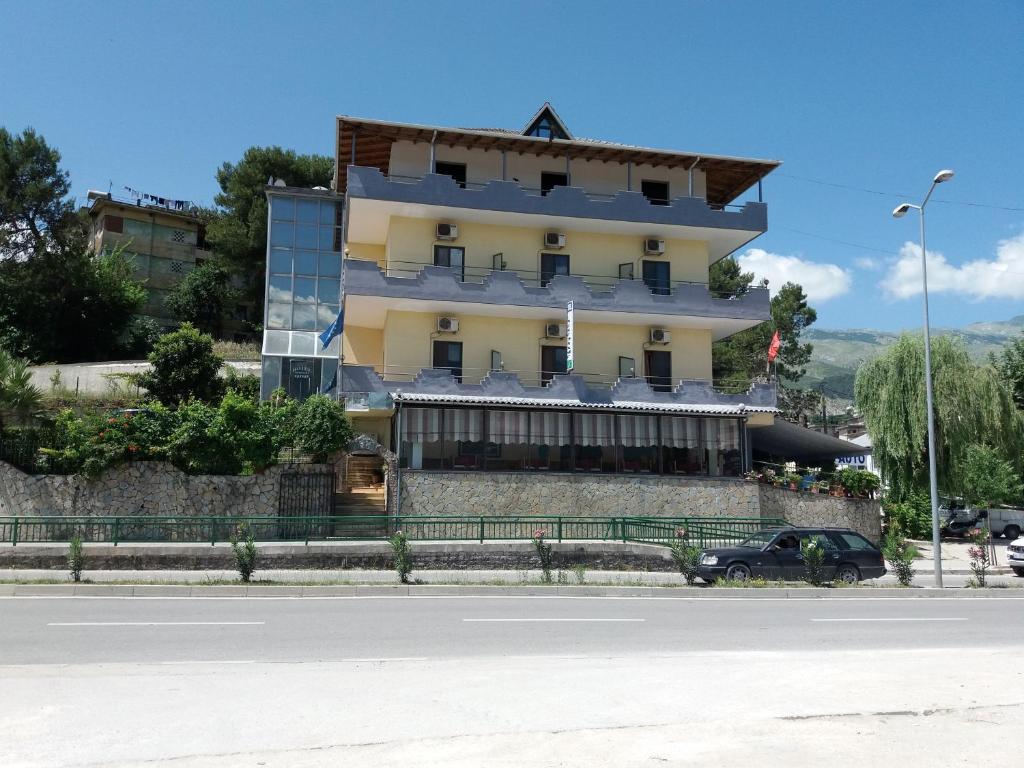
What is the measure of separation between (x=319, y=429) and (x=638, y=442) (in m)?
11.0

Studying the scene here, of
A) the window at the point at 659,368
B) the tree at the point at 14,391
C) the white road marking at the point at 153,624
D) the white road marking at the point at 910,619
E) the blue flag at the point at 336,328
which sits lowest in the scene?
the white road marking at the point at 910,619

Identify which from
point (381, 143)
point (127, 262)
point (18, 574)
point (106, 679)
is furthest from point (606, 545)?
point (127, 262)

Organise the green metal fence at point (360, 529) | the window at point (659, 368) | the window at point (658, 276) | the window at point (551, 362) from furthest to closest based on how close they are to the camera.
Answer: the window at point (658, 276)
the window at point (659, 368)
the window at point (551, 362)
the green metal fence at point (360, 529)

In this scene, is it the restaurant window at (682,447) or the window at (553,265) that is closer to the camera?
the restaurant window at (682,447)

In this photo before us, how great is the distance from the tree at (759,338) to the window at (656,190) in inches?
755

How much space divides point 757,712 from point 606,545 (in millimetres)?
15455

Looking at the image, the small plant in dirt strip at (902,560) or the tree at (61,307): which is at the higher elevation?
the tree at (61,307)

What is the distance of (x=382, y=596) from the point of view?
17391 millimetres

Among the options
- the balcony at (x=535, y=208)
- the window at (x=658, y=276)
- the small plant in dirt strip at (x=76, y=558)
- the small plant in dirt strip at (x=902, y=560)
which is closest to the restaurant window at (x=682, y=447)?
the window at (x=658, y=276)

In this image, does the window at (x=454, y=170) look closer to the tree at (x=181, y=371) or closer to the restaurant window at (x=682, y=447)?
the restaurant window at (x=682, y=447)

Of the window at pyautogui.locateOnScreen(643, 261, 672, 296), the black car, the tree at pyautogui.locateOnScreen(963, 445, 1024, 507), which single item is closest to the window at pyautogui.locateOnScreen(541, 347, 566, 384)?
the window at pyautogui.locateOnScreen(643, 261, 672, 296)

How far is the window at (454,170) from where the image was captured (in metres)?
33.0

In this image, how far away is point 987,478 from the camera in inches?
1287

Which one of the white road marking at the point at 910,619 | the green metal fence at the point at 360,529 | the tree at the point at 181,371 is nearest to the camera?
the white road marking at the point at 910,619
